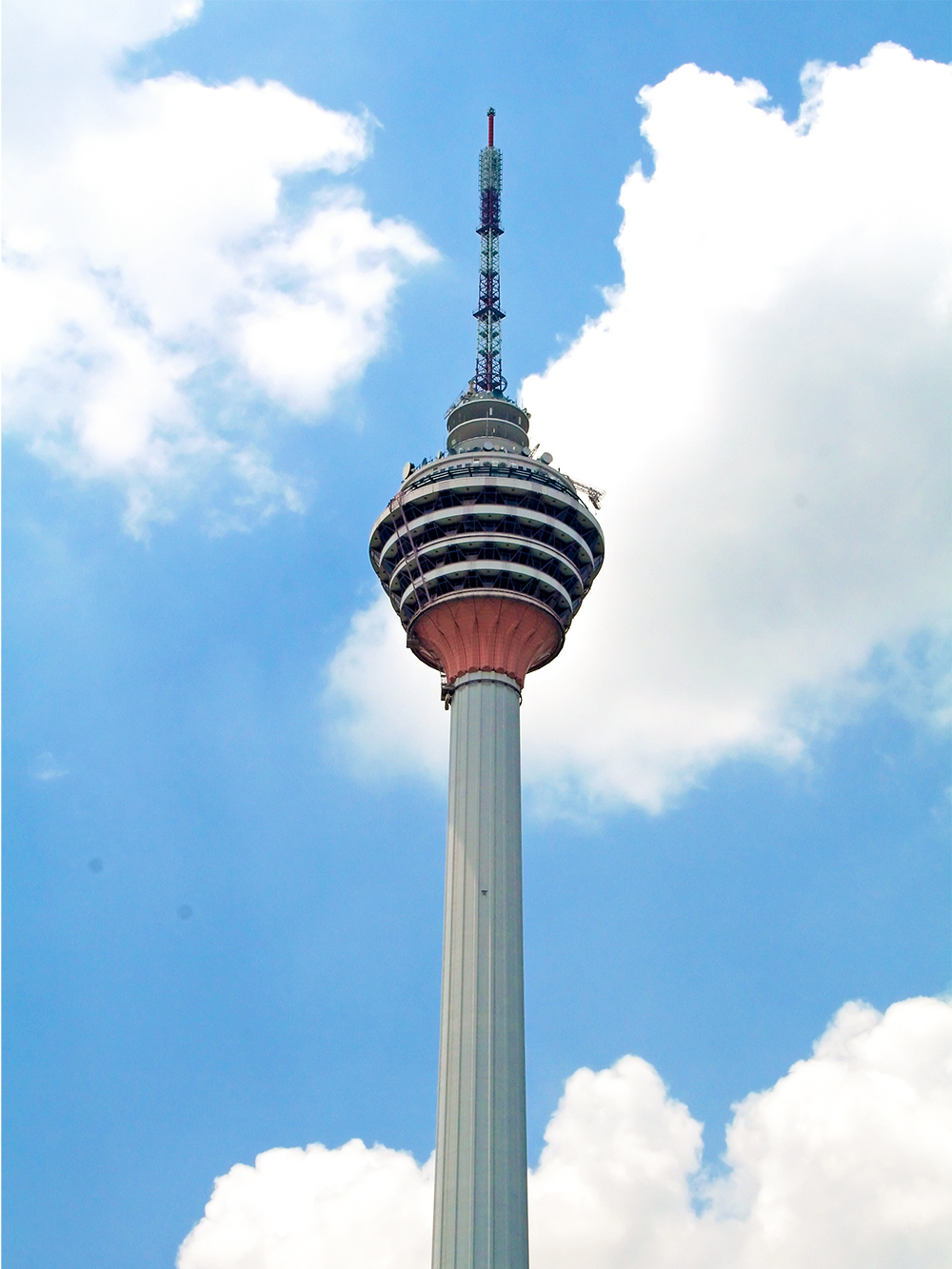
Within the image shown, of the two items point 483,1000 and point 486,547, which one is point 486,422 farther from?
point 483,1000

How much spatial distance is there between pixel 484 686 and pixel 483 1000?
18.7 metres

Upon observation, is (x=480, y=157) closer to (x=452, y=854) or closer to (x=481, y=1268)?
(x=452, y=854)

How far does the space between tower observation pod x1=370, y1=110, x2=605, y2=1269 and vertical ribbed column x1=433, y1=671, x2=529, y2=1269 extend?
0.08 metres

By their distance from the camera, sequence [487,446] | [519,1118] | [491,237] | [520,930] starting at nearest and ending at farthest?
[519,1118] < [520,930] < [487,446] < [491,237]

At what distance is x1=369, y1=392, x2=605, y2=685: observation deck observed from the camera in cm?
8081

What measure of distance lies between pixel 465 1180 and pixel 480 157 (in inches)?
2891

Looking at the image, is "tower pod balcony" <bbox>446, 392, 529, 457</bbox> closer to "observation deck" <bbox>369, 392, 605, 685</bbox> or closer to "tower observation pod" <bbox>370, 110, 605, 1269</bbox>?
"tower observation pod" <bbox>370, 110, 605, 1269</bbox>

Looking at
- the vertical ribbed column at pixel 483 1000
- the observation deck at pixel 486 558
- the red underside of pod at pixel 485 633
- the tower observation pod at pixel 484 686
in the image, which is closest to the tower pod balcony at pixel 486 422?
the tower observation pod at pixel 484 686

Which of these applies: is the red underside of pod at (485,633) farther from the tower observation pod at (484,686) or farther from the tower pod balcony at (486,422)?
the tower pod balcony at (486,422)

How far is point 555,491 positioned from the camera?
83.9 m

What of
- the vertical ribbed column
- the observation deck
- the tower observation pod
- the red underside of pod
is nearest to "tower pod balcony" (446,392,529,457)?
the tower observation pod

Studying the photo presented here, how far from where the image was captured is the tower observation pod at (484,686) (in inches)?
2584

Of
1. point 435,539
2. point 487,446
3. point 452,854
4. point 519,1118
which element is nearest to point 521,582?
point 435,539

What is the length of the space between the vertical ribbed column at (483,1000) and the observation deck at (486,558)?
329 centimetres
